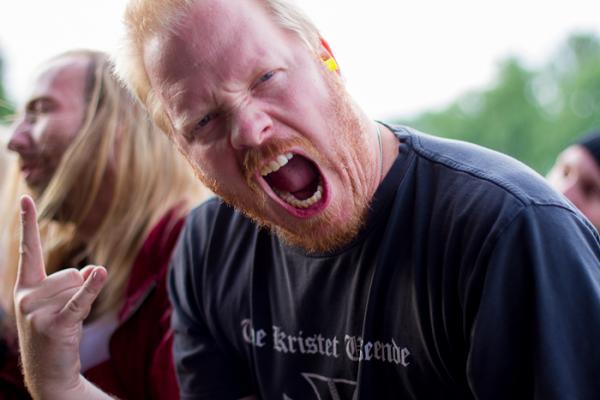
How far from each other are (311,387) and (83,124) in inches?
45.0

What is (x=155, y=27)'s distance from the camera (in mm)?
1180

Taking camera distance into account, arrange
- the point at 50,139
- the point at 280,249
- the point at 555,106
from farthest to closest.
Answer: the point at 555,106 < the point at 50,139 < the point at 280,249

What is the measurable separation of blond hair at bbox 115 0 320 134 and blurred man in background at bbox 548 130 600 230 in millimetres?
1333

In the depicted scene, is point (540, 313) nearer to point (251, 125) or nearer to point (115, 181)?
point (251, 125)

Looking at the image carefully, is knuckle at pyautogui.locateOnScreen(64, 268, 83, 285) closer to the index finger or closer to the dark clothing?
the index finger

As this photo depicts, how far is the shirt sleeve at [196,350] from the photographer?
1474 mm

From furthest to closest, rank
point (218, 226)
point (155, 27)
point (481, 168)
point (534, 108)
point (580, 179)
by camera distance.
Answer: point (534, 108), point (580, 179), point (218, 226), point (155, 27), point (481, 168)

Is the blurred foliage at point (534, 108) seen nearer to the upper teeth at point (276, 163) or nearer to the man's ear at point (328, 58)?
the man's ear at point (328, 58)

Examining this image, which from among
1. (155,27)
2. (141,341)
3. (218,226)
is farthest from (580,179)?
(155,27)

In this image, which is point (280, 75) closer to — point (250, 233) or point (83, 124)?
point (250, 233)

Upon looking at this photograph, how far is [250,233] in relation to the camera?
1428 mm

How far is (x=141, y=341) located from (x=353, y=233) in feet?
2.81

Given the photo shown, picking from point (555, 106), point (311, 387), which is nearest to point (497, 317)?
point (311, 387)

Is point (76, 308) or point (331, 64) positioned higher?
point (331, 64)
